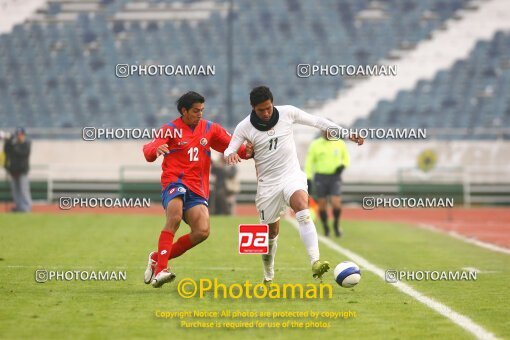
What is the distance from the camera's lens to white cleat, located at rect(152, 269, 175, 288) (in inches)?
392

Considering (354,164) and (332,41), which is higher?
(332,41)

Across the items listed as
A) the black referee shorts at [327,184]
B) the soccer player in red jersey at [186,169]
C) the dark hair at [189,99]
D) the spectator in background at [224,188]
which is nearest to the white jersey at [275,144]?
the soccer player in red jersey at [186,169]

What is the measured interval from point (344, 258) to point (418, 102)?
22.1 m

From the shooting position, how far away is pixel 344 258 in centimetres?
1433

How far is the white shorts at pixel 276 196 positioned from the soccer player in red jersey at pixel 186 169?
44 centimetres

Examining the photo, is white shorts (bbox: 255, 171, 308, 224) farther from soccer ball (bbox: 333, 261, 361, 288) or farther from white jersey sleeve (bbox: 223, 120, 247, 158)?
soccer ball (bbox: 333, 261, 361, 288)

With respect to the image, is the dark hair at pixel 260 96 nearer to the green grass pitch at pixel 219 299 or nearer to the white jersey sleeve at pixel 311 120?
the white jersey sleeve at pixel 311 120

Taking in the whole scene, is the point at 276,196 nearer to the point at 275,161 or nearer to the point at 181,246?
the point at 275,161

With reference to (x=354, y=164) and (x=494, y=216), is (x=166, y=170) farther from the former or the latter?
(x=354, y=164)

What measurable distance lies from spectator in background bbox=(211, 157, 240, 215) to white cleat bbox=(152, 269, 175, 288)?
17.2 m

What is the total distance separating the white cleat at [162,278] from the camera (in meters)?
9.96

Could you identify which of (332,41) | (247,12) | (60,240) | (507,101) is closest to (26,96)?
(247,12)

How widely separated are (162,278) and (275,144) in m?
1.77

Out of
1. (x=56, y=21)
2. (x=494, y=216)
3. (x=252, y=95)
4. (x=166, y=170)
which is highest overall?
(x=56, y=21)
